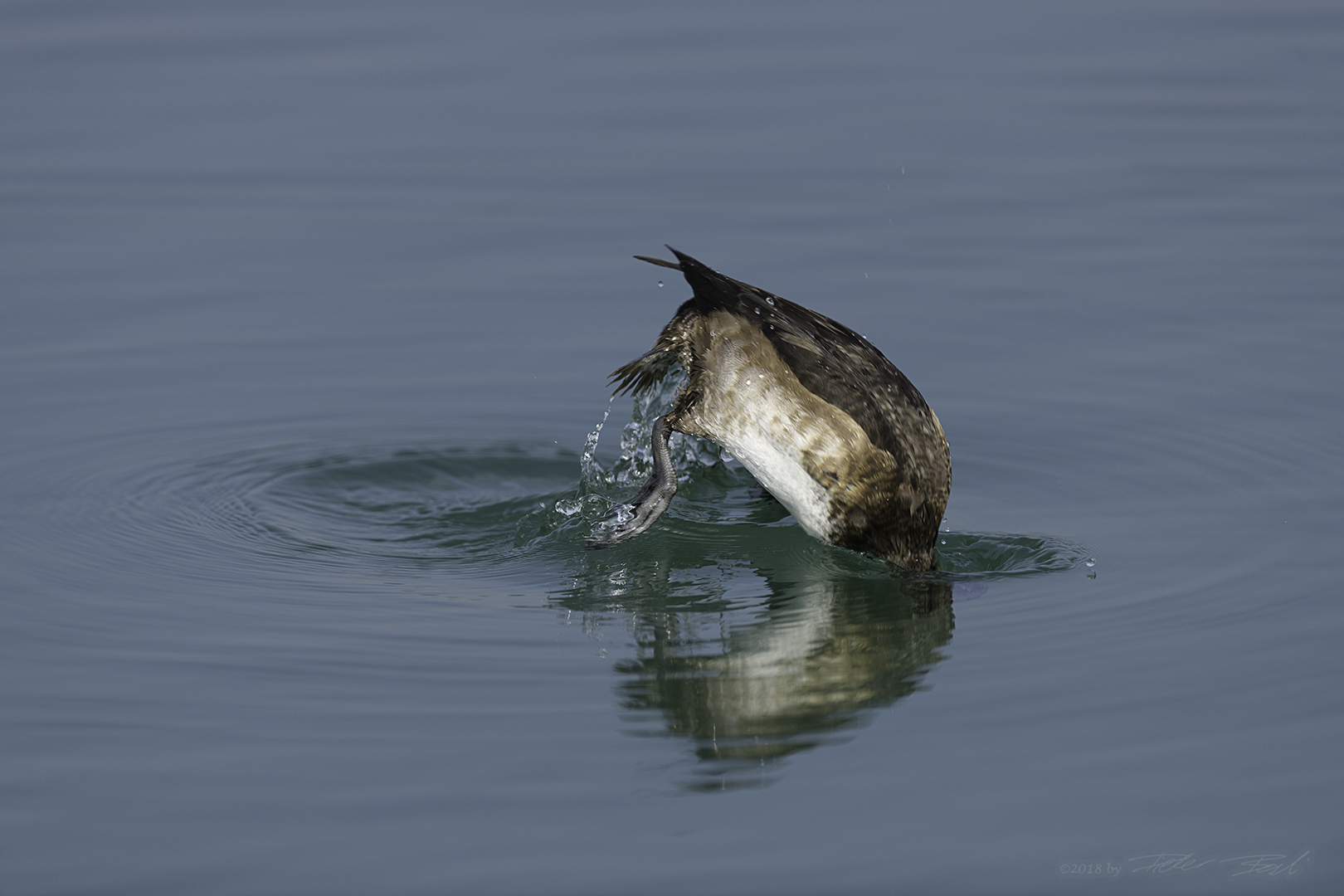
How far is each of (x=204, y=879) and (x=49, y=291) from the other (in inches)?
273

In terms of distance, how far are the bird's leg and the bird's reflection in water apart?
118 mm

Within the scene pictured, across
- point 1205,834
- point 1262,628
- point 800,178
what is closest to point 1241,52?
point 800,178

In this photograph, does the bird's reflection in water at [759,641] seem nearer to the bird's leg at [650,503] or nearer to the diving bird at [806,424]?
the bird's leg at [650,503]

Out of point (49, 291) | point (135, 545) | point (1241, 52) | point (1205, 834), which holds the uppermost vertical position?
point (1241, 52)

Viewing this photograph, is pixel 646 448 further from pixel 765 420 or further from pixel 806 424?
pixel 806 424

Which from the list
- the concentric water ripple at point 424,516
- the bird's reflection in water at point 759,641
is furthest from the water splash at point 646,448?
the bird's reflection in water at point 759,641

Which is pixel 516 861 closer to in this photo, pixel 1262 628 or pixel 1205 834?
pixel 1205 834

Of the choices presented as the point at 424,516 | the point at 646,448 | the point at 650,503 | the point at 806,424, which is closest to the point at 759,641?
the point at 806,424

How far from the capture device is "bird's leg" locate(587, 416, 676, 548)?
786 cm

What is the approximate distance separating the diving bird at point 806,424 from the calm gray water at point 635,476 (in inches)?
8.9

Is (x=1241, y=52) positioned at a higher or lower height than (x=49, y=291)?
higher

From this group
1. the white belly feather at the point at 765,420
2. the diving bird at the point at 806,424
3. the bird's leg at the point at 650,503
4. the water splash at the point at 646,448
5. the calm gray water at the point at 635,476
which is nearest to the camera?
the calm gray water at the point at 635,476

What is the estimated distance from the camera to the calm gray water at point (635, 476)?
5094mm

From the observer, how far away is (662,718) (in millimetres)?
5863
